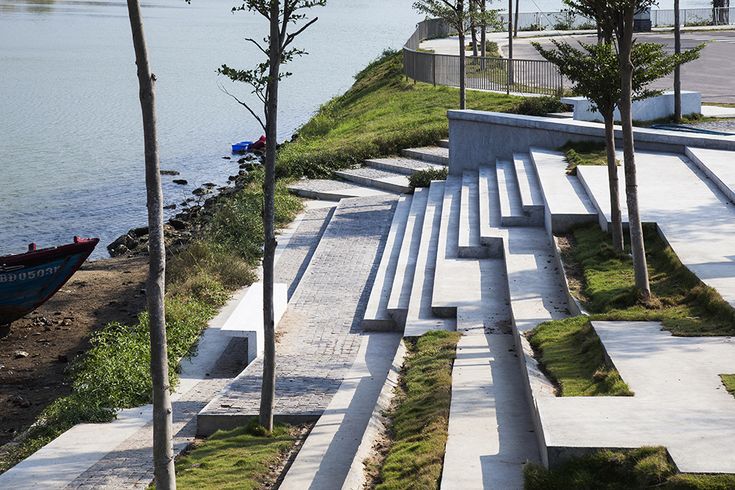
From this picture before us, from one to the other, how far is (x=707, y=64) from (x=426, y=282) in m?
23.1

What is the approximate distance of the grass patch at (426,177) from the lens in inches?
929

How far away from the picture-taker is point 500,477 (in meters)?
8.20

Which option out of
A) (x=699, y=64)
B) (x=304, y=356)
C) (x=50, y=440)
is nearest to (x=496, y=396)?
(x=304, y=356)

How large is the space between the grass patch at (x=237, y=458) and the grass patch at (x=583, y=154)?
31.6 feet

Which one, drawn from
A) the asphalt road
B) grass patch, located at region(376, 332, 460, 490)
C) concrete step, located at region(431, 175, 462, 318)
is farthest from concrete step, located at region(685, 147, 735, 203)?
grass patch, located at region(376, 332, 460, 490)

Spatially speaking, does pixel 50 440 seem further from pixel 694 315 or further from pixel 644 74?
pixel 644 74

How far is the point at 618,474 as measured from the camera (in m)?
7.46

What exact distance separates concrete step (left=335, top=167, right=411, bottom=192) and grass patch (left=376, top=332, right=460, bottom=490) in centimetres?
1166

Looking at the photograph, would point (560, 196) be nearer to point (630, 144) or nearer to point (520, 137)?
point (630, 144)

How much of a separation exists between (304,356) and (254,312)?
4.42ft

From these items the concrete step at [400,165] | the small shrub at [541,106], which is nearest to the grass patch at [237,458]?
the concrete step at [400,165]

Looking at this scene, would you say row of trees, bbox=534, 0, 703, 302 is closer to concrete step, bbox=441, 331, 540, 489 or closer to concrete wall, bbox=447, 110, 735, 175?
concrete step, bbox=441, 331, 540, 489

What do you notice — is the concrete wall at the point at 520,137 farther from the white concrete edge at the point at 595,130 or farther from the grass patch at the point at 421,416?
the grass patch at the point at 421,416

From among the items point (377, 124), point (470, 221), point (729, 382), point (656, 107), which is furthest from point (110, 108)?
point (729, 382)
